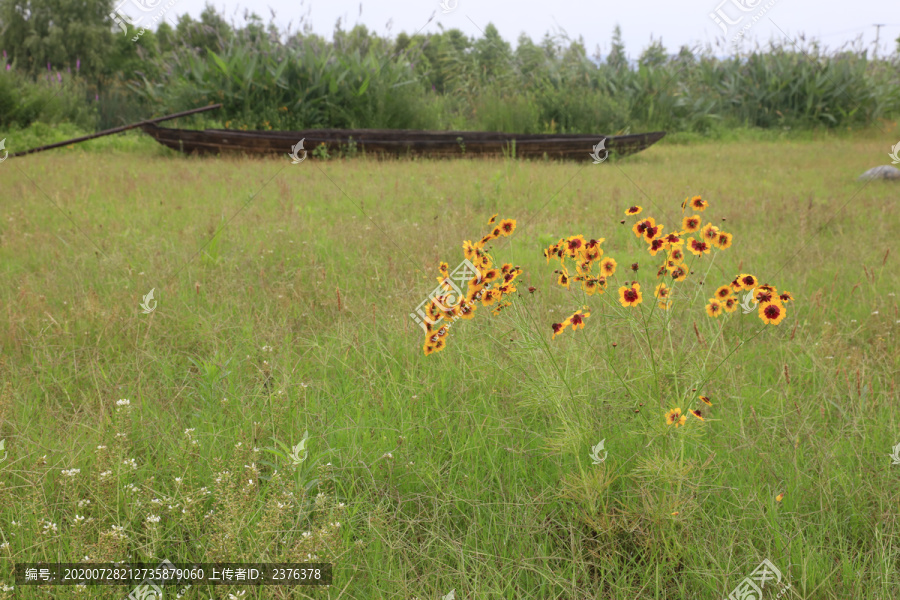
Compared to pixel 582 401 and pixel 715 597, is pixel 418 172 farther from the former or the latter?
pixel 715 597

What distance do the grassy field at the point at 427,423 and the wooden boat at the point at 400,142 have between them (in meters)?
4.25

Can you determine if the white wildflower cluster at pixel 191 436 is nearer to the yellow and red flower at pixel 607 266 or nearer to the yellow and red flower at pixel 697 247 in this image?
the yellow and red flower at pixel 607 266

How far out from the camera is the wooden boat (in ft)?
26.8

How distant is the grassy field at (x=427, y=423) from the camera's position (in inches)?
62.6

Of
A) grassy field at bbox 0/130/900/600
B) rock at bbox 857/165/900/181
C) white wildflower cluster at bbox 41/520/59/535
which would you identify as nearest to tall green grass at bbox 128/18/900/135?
rock at bbox 857/165/900/181

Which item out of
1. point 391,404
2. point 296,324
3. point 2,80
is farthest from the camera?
point 2,80

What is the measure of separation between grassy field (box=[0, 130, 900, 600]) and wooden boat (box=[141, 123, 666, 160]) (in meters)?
4.25

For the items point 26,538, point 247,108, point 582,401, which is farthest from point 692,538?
point 247,108

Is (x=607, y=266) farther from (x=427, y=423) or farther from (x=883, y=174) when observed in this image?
(x=883, y=174)

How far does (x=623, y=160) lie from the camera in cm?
849

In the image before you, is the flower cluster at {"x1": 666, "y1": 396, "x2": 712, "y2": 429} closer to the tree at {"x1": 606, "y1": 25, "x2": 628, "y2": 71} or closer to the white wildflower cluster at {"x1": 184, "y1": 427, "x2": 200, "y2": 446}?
the white wildflower cluster at {"x1": 184, "y1": 427, "x2": 200, "y2": 446}

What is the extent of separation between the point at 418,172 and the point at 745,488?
229 inches

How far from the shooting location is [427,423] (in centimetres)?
209

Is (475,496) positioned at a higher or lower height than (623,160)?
lower
